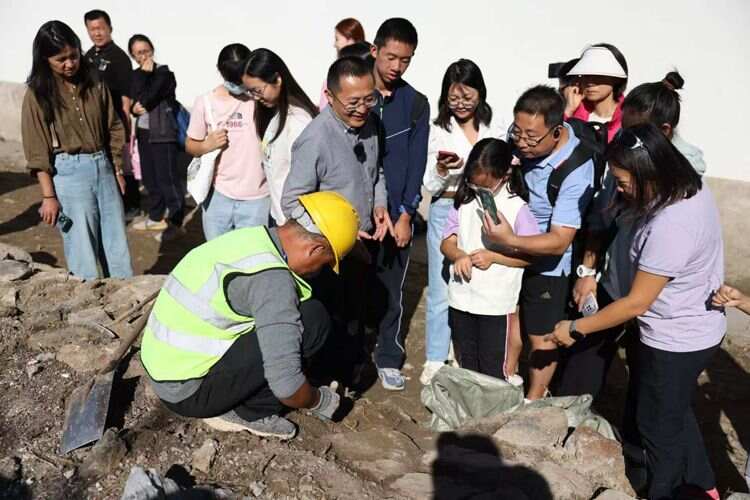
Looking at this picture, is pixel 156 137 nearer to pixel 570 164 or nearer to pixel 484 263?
pixel 484 263

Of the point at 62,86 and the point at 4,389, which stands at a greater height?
the point at 62,86

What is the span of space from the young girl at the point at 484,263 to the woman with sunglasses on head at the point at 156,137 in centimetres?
391

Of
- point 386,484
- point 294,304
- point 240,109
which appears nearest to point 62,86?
point 240,109

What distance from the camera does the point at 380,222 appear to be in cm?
348

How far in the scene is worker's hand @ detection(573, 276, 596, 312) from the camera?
3.06m

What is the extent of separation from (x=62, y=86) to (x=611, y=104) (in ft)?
9.97

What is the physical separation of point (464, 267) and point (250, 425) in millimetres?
1240

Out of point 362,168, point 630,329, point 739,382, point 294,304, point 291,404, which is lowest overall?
point 739,382

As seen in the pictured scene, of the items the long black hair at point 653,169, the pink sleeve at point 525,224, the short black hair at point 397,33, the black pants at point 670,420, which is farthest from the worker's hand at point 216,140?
the black pants at point 670,420

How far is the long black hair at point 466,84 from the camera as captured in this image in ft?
11.1

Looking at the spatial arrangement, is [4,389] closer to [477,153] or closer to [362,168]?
[362,168]

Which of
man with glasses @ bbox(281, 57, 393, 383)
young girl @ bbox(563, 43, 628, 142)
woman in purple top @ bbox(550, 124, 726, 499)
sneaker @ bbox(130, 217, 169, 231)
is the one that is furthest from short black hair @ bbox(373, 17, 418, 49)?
sneaker @ bbox(130, 217, 169, 231)

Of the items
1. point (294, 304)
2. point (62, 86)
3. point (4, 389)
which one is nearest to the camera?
point (294, 304)

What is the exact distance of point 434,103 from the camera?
687cm
